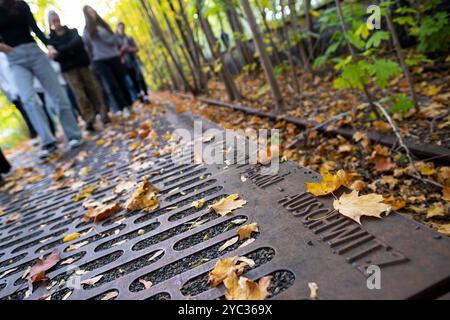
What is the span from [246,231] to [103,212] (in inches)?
41.5

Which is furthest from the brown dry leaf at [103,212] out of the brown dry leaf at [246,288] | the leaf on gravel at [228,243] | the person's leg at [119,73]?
the person's leg at [119,73]

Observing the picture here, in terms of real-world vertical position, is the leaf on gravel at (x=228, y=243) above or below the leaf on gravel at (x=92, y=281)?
below

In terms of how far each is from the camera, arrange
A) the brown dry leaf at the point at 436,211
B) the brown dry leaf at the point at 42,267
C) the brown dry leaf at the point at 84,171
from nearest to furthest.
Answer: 1. the brown dry leaf at the point at 42,267
2. the brown dry leaf at the point at 436,211
3. the brown dry leaf at the point at 84,171

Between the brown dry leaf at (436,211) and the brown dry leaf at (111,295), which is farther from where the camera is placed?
the brown dry leaf at (436,211)

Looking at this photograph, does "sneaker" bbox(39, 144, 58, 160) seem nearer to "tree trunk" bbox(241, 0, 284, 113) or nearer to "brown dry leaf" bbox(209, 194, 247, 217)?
"tree trunk" bbox(241, 0, 284, 113)

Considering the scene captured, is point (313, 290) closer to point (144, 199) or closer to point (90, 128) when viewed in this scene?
point (144, 199)

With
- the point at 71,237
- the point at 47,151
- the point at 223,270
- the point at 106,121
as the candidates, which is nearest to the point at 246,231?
the point at 223,270

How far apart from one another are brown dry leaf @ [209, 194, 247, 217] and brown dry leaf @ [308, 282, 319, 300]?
640mm

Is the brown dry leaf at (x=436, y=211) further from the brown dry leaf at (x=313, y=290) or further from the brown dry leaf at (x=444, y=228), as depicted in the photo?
the brown dry leaf at (x=313, y=290)

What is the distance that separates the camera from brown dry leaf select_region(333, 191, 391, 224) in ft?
3.81

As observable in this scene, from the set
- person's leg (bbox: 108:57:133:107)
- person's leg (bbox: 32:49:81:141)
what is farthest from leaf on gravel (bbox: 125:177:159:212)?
person's leg (bbox: 108:57:133:107)

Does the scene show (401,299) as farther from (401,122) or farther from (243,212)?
(401,122)

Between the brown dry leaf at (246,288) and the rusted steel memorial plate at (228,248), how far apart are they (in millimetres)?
28

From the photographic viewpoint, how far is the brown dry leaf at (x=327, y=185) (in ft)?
4.47
